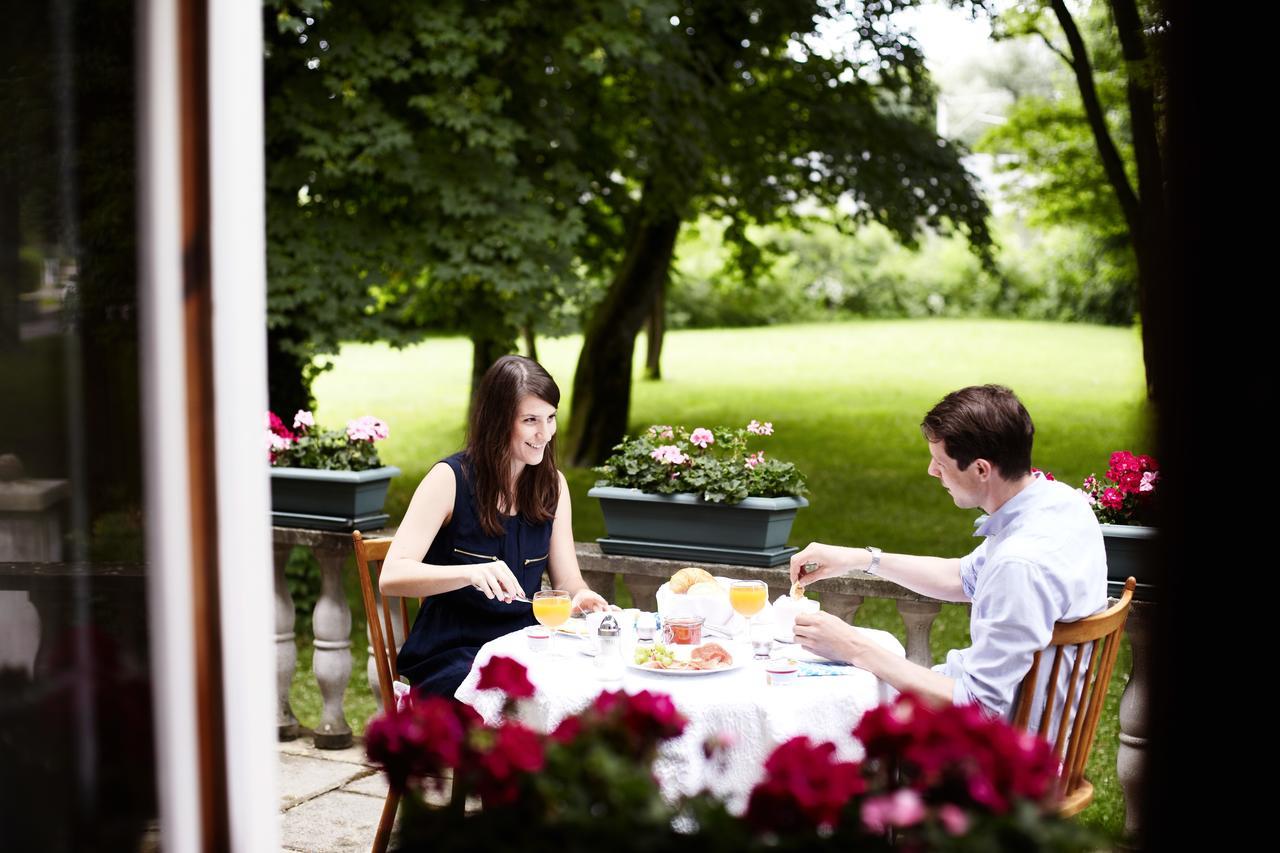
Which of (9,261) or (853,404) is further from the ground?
(9,261)

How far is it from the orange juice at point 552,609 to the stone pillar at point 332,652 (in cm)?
171

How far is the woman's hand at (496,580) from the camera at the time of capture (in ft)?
10.0

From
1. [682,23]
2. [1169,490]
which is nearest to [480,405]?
[1169,490]

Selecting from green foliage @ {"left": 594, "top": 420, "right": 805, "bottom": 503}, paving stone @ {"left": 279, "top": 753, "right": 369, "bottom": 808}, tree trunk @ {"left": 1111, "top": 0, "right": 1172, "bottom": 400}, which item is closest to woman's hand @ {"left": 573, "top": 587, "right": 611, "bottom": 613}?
green foliage @ {"left": 594, "top": 420, "right": 805, "bottom": 503}

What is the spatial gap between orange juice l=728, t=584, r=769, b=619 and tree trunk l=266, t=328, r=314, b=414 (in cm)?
483

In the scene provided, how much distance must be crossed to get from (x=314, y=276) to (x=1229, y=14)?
643 cm

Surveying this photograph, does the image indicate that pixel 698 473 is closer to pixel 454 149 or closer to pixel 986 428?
pixel 986 428

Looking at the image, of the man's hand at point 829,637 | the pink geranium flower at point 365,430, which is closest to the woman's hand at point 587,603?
the man's hand at point 829,637

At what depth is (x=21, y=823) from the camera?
1.41 meters

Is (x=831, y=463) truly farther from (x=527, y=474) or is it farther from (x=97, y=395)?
(x=97, y=395)

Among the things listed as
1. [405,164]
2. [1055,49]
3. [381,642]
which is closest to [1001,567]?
[381,642]

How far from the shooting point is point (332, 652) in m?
4.46

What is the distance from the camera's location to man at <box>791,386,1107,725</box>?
2.54 m

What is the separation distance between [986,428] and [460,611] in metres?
1.50
